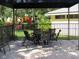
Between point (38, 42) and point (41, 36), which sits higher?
point (41, 36)

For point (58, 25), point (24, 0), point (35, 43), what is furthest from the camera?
point (58, 25)

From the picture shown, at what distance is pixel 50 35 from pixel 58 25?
24.4 ft

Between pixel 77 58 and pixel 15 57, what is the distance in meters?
2.36

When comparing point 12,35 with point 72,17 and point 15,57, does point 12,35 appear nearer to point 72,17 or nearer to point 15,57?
point 15,57

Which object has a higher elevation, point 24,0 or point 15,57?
point 24,0

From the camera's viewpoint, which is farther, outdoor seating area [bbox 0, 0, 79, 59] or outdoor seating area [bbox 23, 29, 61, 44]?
outdoor seating area [bbox 23, 29, 61, 44]

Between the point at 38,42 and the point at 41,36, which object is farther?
the point at 38,42

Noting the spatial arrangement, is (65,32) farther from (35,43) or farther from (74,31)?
(35,43)

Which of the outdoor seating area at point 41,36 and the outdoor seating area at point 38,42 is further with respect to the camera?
the outdoor seating area at point 41,36

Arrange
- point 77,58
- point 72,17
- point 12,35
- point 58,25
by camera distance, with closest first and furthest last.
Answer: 1. point 77,58
2. point 12,35
3. point 58,25
4. point 72,17

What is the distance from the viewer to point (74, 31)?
19016 millimetres

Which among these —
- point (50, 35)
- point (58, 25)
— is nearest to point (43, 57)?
point (50, 35)

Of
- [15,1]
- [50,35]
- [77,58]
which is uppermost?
[15,1]

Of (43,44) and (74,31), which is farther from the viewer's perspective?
(74,31)
